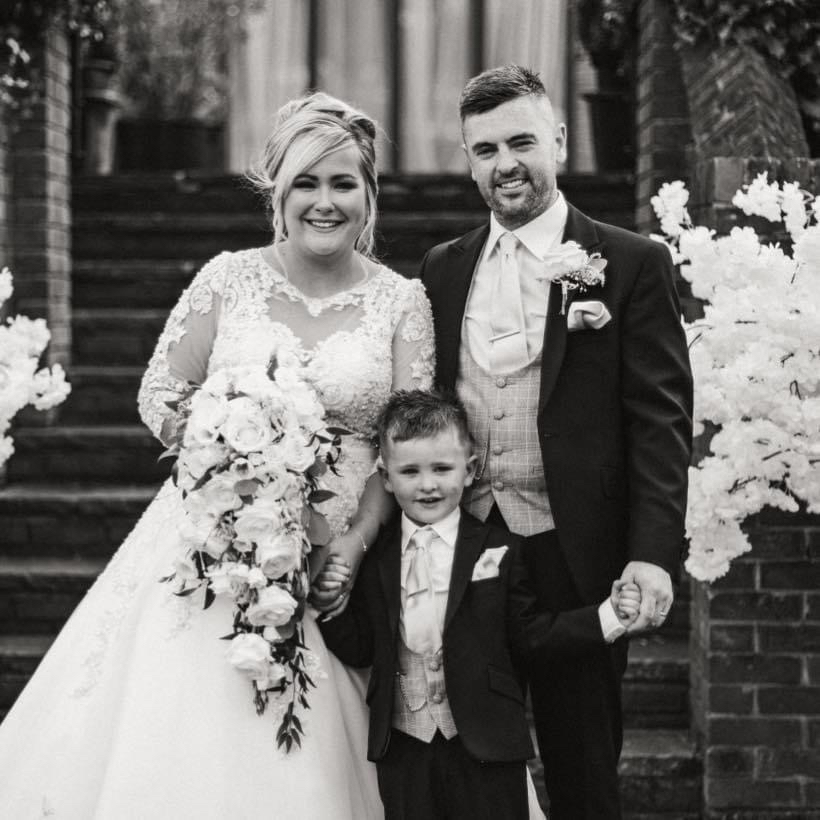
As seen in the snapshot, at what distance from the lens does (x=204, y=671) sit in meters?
2.93

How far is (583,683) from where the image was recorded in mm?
3035

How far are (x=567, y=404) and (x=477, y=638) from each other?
586 mm

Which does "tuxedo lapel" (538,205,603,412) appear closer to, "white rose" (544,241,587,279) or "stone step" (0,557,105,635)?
"white rose" (544,241,587,279)

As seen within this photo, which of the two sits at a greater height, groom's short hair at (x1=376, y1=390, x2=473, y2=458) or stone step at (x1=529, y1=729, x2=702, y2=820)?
groom's short hair at (x1=376, y1=390, x2=473, y2=458)

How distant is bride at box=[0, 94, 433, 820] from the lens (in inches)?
113

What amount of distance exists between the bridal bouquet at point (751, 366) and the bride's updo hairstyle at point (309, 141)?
2.50 feet

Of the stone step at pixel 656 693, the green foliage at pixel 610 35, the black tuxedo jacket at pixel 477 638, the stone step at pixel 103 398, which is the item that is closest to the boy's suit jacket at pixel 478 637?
the black tuxedo jacket at pixel 477 638

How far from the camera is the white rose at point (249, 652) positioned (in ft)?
9.12

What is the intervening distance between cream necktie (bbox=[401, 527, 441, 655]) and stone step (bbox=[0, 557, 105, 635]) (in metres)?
2.06

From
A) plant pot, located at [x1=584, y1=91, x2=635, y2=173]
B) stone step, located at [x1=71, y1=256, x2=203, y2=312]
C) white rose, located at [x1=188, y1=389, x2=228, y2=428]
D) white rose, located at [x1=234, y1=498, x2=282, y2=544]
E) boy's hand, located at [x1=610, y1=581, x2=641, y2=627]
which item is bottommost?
boy's hand, located at [x1=610, y1=581, x2=641, y2=627]

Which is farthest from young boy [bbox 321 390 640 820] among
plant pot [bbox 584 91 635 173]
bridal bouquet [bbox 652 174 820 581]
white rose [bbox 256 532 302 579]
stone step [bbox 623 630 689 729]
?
plant pot [bbox 584 91 635 173]

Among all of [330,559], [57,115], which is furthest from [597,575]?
[57,115]

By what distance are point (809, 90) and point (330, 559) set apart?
2707mm

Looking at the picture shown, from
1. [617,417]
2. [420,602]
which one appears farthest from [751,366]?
[420,602]
